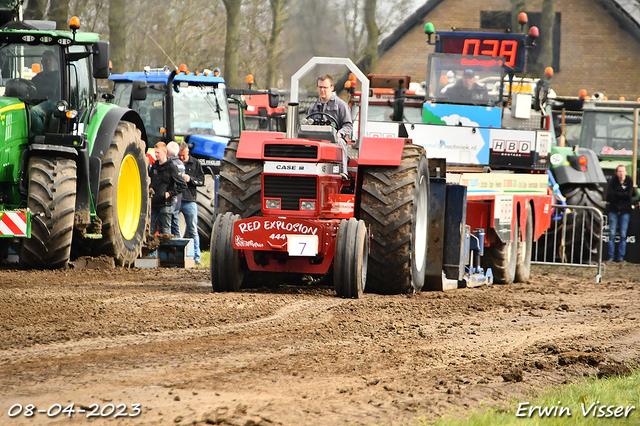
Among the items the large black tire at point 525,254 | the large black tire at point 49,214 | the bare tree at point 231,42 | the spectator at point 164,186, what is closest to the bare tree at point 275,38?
the bare tree at point 231,42

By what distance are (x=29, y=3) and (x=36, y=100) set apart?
9203 mm

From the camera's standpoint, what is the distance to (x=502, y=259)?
11414 millimetres

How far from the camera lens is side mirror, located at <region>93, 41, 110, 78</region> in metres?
9.63

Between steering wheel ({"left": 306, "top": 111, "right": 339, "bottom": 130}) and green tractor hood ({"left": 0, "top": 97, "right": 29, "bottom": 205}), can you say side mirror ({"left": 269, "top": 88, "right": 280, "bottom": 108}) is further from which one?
steering wheel ({"left": 306, "top": 111, "right": 339, "bottom": 130})

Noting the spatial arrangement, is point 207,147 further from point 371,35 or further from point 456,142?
point 371,35

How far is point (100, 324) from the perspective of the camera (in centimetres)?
621

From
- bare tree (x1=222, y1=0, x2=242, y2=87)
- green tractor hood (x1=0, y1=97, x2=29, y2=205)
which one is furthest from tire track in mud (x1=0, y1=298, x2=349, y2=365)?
bare tree (x1=222, y1=0, x2=242, y2=87)

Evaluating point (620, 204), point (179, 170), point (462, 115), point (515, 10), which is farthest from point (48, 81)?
point (515, 10)

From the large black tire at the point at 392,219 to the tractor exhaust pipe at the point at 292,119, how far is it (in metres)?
0.88

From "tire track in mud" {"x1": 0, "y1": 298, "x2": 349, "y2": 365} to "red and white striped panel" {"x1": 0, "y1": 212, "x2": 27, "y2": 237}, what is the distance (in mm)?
3055

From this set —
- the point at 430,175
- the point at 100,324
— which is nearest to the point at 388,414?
the point at 100,324

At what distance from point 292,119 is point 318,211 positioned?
3.63 ft

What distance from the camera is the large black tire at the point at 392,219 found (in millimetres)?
8156

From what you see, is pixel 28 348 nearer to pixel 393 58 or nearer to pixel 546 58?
pixel 546 58
